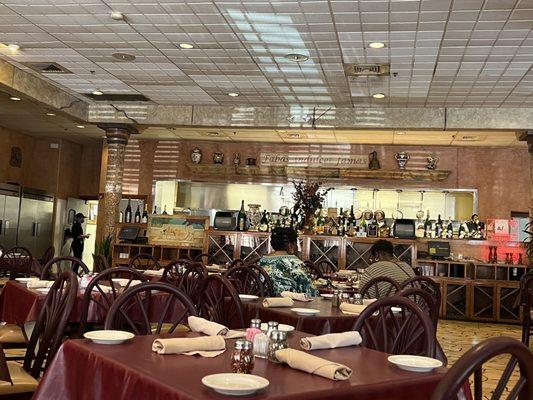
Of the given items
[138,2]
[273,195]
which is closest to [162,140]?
[273,195]

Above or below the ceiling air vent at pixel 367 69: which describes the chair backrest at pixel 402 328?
below

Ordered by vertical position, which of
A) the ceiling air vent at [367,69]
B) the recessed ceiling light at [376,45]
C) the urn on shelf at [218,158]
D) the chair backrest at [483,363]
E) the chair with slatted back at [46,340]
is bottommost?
the chair with slatted back at [46,340]

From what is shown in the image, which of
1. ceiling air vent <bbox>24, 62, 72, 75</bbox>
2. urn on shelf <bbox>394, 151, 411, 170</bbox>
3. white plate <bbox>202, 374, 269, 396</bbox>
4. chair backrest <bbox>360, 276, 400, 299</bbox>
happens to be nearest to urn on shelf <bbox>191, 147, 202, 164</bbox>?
urn on shelf <bbox>394, 151, 411, 170</bbox>

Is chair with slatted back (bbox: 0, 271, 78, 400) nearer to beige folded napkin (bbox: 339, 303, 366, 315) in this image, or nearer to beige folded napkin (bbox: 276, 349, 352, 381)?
beige folded napkin (bbox: 276, 349, 352, 381)

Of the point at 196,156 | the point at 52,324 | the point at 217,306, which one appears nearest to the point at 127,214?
the point at 196,156

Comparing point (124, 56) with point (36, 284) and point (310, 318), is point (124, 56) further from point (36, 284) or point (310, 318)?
point (310, 318)

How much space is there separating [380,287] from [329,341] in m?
2.99

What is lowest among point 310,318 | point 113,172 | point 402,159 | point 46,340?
point 46,340

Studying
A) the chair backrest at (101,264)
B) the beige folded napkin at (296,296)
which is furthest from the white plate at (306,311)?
the chair backrest at (101,264)

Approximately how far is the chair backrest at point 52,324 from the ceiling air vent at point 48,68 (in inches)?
233

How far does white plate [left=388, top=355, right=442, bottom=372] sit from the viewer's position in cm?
228

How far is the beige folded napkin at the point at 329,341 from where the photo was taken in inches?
100

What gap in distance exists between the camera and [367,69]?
313 inches

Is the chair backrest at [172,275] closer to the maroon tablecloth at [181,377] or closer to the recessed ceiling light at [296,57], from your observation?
the recessed ceiling light at [296,57]
